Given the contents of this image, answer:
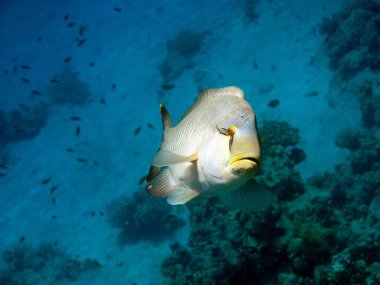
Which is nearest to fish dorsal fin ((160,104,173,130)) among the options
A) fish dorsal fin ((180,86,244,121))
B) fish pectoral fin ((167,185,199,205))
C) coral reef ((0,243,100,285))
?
fish dorsal fin ((180,86,244,121))

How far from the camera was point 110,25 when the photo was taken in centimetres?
3744

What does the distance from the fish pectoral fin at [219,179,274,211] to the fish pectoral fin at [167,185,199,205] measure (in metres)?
0.20

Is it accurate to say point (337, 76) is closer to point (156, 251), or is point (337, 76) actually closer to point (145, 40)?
point (156, 251)

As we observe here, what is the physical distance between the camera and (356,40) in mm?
14883

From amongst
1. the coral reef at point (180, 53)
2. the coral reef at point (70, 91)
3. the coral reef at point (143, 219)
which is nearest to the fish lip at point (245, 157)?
the coral reef at point (143, 219)

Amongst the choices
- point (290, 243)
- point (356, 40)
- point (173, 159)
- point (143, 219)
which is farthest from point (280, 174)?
point (356, 40)

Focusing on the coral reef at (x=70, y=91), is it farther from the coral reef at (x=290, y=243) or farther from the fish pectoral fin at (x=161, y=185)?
the fish pectoral fin at (x=161, y=185)

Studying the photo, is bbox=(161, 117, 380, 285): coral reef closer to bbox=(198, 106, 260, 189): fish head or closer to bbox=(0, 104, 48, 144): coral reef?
bbox=(198, 106, 260, 189): fish head

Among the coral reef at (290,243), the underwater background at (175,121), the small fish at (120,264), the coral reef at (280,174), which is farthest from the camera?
the small fish at (120,264)

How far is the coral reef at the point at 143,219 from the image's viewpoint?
13.3 meters

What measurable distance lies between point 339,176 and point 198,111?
986 centimetres

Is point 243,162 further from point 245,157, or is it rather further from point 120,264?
point 120,264

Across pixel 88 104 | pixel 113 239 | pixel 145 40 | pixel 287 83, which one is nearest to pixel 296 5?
pixel 287 83

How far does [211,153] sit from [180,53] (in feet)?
84.2
